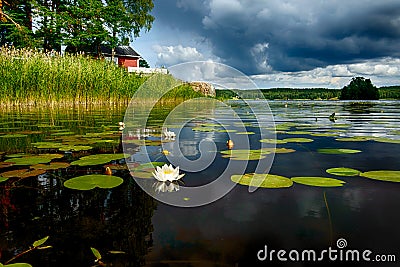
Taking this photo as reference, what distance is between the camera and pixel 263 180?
136cm

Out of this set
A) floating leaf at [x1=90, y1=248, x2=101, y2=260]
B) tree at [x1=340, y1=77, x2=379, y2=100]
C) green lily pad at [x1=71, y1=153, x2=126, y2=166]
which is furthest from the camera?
tree at [x1=340, y1=77, x2=379, y2=100]

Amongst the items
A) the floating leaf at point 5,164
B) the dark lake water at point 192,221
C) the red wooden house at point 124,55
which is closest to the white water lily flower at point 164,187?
the dark lake water at point 192,221

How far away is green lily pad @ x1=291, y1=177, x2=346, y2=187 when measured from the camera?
4.20 feet

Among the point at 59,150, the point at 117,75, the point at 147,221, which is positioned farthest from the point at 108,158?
the point at 117,75

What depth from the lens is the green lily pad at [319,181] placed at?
1.28 m

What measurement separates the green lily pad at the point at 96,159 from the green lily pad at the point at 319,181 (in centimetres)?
106

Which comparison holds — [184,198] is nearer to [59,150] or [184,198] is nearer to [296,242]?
[296,242]

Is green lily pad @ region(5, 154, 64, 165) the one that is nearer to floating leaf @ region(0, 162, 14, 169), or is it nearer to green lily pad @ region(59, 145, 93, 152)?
floating leaf @ region(0, 162, 14, 169)

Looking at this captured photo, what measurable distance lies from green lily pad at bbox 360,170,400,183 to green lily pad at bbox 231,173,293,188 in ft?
1.31

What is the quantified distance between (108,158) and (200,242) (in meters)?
1.19

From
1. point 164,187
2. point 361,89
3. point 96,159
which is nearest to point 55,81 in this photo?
point 96,159

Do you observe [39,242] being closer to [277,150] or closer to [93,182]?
[93,182]

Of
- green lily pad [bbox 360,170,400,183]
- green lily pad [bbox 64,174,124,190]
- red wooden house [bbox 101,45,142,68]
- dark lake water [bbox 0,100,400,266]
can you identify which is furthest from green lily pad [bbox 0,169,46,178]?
red wooden house [bbox 101,45,142,68]

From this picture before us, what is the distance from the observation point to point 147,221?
938 mm
